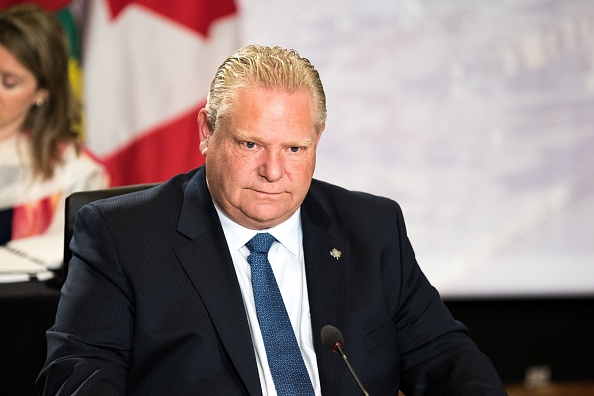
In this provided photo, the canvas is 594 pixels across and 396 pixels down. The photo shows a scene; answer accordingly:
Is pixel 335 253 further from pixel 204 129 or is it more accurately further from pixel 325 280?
pixel 204 129

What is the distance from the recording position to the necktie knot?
2.26m

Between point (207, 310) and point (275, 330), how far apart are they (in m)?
0.18

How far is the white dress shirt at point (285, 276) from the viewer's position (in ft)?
7.14

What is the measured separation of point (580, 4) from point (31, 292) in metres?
2.99

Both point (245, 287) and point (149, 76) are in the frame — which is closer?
point (245, 287)

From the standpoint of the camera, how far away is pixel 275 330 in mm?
2160

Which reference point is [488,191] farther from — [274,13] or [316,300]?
[316,300]

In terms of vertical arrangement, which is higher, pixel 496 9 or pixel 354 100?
pixel 496 9

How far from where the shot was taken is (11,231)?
3734 mm

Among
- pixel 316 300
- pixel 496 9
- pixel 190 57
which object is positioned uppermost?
pixel 496 9

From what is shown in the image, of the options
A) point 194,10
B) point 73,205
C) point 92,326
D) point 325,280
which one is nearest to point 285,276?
point 325,280

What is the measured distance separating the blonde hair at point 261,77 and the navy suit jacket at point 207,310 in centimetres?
31

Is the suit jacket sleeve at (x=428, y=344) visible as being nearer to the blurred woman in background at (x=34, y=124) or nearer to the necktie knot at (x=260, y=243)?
the necktie knot at (x=260, y=243)

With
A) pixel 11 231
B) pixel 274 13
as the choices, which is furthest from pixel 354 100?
pixel 11 231
